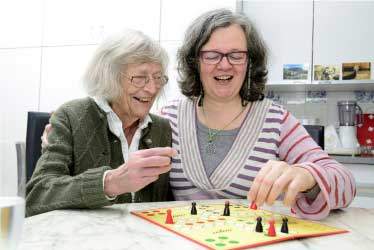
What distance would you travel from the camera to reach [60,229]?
0.72 m

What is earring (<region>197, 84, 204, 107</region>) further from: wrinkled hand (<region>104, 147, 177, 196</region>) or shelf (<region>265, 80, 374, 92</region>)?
shelf (<region>265, 80, 374, 92</region>)

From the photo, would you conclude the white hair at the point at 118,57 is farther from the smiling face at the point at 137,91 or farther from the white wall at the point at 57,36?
the white wall at the point at 57,36

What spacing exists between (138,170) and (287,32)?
2.61 metres

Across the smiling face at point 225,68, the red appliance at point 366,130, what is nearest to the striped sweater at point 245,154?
the smiling face at point 225,68

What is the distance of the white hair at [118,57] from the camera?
1382 millimetres

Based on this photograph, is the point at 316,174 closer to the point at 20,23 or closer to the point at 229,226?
the point at 229,226

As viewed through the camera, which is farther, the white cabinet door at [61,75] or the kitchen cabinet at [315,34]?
the white cabinet door at [61,75]

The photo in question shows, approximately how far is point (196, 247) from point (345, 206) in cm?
56

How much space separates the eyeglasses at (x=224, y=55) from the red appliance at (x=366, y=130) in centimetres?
225

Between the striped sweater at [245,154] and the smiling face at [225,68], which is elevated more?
the smiling face at [225,68]

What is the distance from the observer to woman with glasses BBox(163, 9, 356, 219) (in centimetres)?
128

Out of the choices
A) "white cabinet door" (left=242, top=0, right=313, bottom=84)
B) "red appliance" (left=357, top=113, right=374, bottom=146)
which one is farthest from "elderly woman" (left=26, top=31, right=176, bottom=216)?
"red appliance" (left=357, top=113, right=374, bottom=146)

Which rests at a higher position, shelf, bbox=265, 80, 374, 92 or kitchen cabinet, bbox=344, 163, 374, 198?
shelf, bbox=265, 80, 374, 92

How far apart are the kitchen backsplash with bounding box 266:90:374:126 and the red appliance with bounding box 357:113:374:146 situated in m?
0.06
